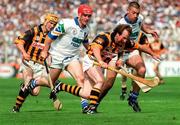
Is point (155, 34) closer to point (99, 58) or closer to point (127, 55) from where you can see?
point (127, 55)

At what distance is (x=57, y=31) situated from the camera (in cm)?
1503

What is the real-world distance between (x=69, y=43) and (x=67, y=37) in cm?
15

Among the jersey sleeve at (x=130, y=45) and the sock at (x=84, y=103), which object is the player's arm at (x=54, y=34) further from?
the jersey sleeve at (x=130, y=45)

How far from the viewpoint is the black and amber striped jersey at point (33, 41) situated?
1622 centimetres

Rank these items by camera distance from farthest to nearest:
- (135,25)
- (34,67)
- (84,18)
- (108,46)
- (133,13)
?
(34,67) → (135,25) → (133,13) → (84,18) → (108,46)

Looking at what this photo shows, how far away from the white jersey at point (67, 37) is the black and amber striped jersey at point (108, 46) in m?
0.53

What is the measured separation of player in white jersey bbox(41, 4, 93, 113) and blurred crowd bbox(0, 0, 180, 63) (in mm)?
21625

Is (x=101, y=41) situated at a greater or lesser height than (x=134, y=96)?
greater

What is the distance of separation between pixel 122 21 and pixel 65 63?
1.68 metres

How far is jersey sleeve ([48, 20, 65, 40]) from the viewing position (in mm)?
15023

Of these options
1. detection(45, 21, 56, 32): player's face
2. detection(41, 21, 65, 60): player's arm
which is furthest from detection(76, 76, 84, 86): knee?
detection(45, 21, 56, 32): player's face

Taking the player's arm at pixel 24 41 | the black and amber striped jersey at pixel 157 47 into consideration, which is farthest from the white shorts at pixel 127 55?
the black and amber striped jersey at pixel 157 47

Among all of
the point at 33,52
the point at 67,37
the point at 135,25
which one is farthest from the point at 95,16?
the point at 67,37

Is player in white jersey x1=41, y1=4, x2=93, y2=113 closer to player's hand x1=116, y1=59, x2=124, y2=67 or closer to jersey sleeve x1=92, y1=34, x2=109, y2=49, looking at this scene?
jersey sleeve x1=92, y1=34, x2=109, y2=49
